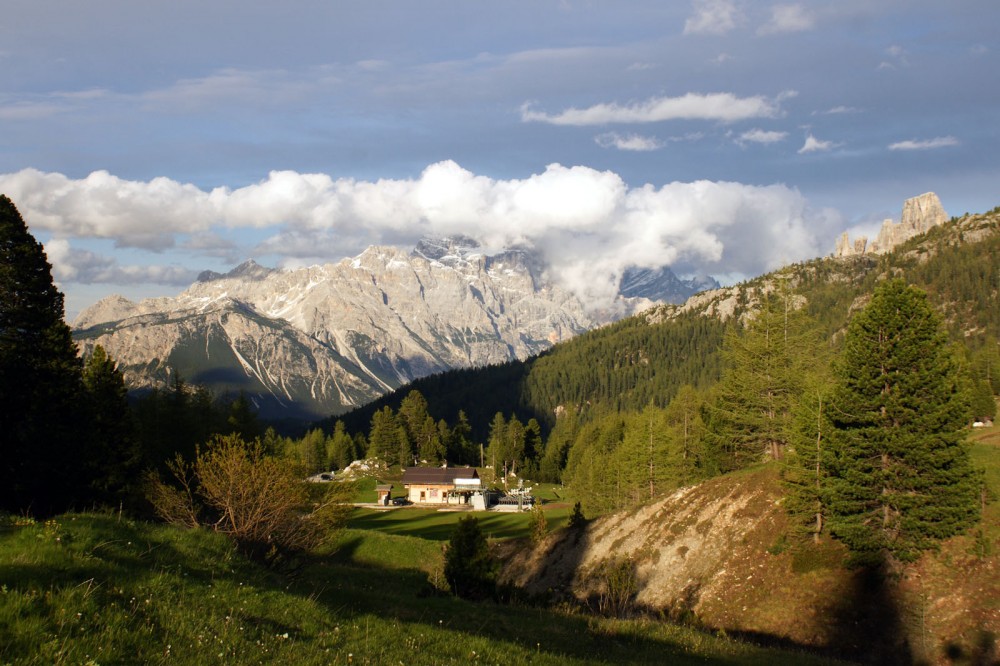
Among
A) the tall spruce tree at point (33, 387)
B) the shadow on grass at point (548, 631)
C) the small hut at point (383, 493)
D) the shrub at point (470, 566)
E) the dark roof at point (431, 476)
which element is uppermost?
the tall spruce tree at point (33, 387)

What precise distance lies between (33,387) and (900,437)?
4784cm

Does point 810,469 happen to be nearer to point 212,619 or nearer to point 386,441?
point 212,619

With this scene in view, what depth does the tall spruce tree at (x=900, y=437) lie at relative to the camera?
33.2m

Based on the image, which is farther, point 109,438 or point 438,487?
point 438,487

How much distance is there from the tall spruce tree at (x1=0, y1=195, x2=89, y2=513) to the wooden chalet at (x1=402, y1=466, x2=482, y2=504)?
79.3 meters

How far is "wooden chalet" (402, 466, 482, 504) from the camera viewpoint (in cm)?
11606

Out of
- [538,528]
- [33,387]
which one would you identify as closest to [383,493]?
[538,528]

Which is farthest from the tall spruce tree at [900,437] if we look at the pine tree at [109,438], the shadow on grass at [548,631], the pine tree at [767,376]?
the pine tree at [109,438]

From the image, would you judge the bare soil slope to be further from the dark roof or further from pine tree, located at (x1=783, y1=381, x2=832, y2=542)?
the dark roof

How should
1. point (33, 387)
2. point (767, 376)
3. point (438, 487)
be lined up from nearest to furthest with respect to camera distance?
point (33, 387)
point (767, 376)
point (438, 487)

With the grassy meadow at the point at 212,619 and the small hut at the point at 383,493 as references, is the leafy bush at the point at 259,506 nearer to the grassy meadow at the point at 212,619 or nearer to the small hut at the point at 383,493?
the grassy meadow at the point at 212,619

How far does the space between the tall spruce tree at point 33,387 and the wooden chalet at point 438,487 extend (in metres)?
79.3

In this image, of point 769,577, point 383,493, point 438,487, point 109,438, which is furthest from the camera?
point 383,493

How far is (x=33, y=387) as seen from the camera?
1539 inches
